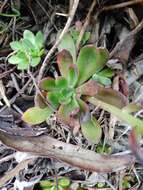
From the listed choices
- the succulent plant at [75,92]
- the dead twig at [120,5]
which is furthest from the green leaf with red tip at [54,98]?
the dead twig at [120,5]

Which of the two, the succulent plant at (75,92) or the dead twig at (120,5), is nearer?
the succulent plant at (75,92)

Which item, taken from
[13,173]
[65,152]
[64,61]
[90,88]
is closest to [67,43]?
[64,61]

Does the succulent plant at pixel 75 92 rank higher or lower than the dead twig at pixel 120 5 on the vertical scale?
lower

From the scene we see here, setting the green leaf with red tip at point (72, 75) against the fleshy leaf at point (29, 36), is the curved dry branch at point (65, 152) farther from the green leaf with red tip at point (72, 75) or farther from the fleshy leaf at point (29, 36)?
the fleshy leaf at point (29, 36)

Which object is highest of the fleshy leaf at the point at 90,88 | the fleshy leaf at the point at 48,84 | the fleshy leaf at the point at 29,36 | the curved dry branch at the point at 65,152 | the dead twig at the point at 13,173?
the fleshy leaf at the point at 29,36

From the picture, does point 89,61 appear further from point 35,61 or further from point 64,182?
point 64,182

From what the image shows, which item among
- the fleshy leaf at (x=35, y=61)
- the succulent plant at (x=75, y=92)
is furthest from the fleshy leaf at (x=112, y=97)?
the fleshy leaf at (x=35, y=61)

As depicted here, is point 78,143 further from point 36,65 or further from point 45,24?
point 45,24
